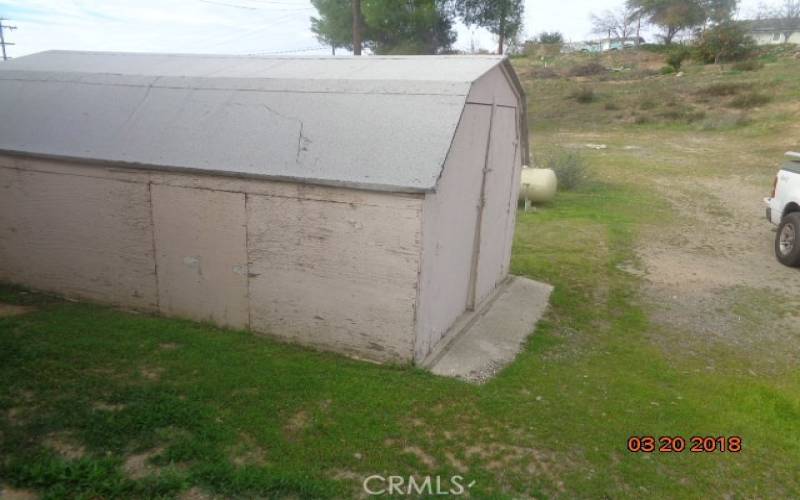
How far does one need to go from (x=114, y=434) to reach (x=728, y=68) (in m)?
44.0

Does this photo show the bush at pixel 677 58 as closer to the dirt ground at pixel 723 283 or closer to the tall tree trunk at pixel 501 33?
the tall tree trunk at pixel 501 33

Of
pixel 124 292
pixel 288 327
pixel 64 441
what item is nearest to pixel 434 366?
pixel 288 327

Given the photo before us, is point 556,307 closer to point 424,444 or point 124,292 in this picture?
point 424,444

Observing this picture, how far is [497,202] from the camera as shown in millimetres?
7309

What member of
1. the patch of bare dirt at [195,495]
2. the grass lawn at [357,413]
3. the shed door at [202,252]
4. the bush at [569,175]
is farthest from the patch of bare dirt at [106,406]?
the bush at [569,175]

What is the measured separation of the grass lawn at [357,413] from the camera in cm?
380

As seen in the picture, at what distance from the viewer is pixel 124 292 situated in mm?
6457

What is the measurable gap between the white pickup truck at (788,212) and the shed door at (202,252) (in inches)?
360

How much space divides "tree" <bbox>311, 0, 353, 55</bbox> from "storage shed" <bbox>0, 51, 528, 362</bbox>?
25.8 meters

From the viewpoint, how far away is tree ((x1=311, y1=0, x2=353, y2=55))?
102 feet

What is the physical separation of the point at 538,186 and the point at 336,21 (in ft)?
72.2

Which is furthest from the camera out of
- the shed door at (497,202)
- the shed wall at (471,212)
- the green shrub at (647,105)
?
the green shrub at (647,105)

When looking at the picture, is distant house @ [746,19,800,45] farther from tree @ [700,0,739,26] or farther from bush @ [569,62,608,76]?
bush @ [569,62,608,76]

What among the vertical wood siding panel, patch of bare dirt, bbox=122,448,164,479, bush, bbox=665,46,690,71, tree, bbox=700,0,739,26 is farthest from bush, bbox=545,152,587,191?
tree, bbox=700,0,739,26
